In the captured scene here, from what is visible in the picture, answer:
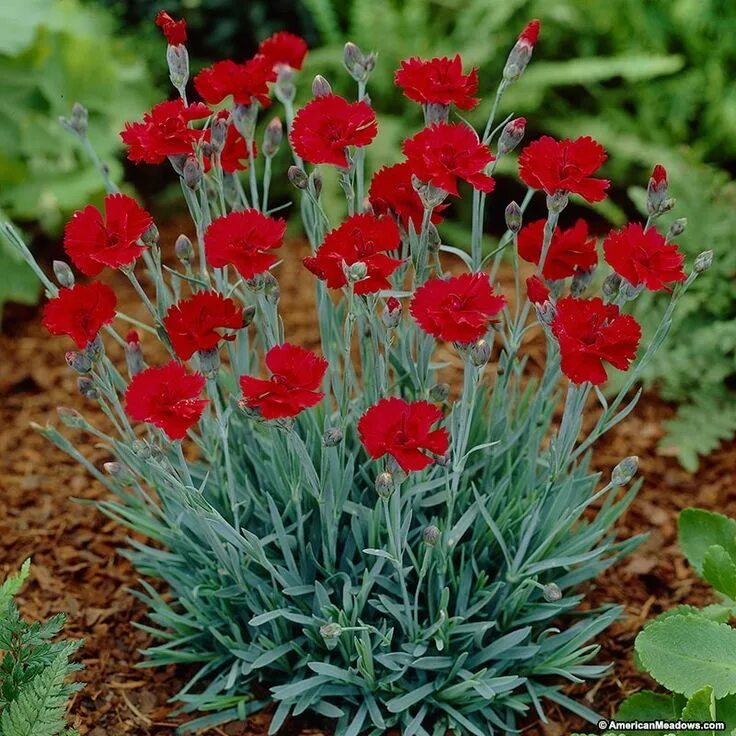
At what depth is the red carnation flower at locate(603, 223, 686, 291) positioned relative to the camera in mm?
1409

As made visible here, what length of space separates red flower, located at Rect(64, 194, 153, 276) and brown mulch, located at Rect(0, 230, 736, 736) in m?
0.85

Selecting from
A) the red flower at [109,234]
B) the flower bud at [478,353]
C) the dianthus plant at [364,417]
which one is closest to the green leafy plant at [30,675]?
the dianthus plant at [364,417]

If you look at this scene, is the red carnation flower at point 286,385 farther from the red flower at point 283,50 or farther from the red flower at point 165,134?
Answer: the red flower at point 283,50

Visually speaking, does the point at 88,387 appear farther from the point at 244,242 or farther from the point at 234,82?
the point at 234,82

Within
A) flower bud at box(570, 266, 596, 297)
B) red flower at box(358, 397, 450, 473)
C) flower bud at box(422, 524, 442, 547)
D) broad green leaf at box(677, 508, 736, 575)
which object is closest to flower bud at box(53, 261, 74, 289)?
red flower at box(358, 397, 450, 473)

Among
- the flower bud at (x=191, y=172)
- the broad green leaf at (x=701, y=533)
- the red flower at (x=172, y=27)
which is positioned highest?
the red flower at (x=172, y=27)

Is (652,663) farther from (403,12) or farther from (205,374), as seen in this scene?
(403,12)

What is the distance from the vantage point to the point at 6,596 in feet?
5.00

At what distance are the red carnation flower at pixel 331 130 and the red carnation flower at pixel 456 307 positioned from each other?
232 millimetres

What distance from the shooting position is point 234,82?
160 centimetres

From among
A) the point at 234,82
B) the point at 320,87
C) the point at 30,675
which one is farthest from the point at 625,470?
the point at 30,675

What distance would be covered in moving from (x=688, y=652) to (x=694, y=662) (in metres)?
0.02

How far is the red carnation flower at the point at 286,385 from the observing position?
4.32ft

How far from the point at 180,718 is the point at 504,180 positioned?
8.82 feet
